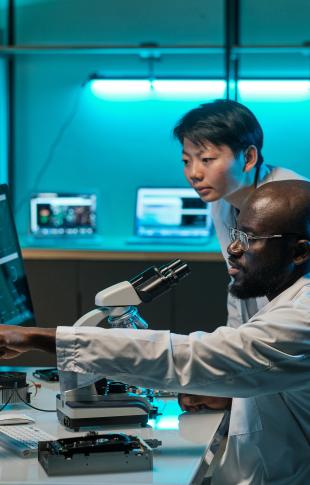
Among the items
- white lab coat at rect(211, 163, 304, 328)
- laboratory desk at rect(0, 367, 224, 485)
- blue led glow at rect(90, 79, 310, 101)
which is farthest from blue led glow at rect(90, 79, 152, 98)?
laboratory desk at rect(0, 367, 224, 485)

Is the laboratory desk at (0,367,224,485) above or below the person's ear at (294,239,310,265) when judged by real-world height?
below

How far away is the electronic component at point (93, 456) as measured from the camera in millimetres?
1630

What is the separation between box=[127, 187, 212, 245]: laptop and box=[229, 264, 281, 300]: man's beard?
2751 millimetres

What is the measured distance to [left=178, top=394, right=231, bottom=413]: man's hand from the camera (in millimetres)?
2158

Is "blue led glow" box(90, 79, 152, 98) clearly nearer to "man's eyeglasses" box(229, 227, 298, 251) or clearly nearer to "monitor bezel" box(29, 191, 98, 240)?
"monitor bezel" box(29, 191, 98, 240)

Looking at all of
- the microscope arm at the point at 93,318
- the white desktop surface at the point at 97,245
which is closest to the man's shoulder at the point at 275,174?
the microscope arm at the point at 93,318

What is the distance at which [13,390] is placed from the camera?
2.21m

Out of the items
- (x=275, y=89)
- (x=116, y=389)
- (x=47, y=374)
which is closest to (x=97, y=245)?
(x=275, y=89)

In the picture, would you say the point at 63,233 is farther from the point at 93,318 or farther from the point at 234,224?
the point at 93,318

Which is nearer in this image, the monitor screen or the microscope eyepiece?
the microscope eyepiece

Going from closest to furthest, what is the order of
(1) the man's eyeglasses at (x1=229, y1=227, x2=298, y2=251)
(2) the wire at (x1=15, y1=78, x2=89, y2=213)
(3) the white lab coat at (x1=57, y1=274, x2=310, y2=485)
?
(3) the white lab coat at (x1=57, y1=274, x2=310, y2=485) → (1) the man's eyeglasses at (x1=229, y1=227, x2=298, y2=251) → (2) the wire at (x1=15, y1=78, x2=89, y2=213)

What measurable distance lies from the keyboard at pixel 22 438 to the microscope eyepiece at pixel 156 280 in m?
0.37

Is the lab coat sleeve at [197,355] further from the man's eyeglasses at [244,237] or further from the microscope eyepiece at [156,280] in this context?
the microscope eyepiece at [156,280]

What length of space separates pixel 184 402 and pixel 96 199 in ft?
8.82
